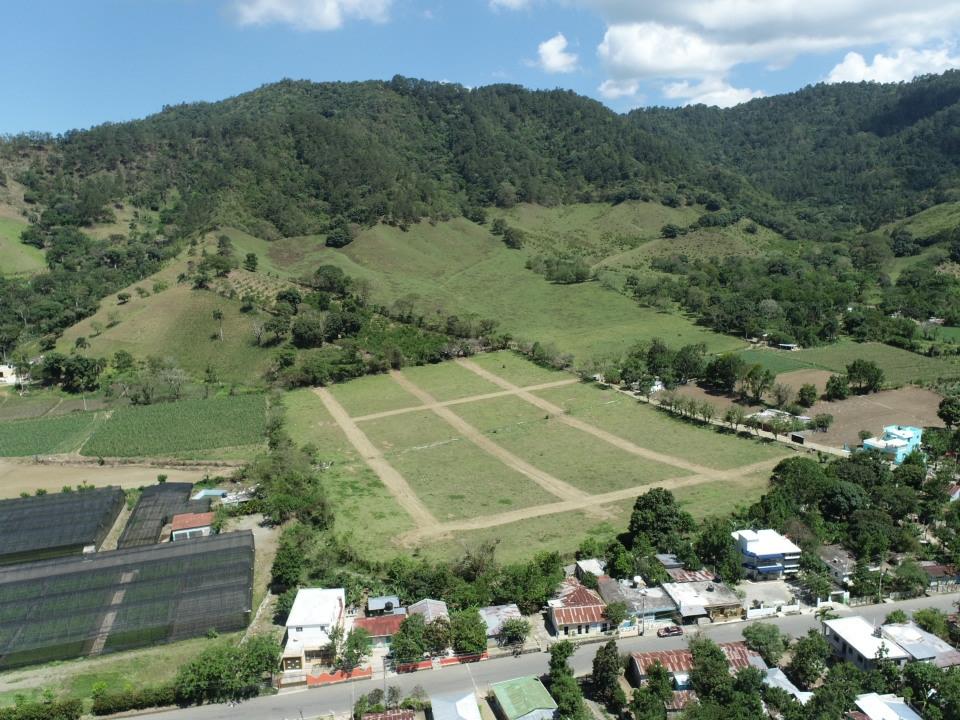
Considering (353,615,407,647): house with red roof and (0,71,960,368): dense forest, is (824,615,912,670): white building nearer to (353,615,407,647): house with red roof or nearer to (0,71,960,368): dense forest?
(353,615,407,647): house with red roof

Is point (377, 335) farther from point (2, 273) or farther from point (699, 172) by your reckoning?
point (699, 172)

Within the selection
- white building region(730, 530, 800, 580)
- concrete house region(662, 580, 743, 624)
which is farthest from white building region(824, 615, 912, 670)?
white building region(730, 530, 800, 580)

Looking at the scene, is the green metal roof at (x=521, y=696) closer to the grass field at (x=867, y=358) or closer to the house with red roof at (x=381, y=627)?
the house with red roof at (x=381, y=627)

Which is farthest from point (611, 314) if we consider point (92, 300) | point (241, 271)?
point (92, 300)

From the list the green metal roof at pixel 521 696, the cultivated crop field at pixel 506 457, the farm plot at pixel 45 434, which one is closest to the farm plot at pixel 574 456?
the cultivated crop field at pixel 506 457

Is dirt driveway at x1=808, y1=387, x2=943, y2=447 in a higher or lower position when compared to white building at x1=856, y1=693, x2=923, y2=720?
higher

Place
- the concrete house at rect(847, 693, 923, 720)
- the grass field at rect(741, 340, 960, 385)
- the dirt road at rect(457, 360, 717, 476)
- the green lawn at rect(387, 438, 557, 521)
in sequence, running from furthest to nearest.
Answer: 1. the grass field at rect(741, 340, 960, 385)
2. the dirt road at rect(457, 360, 717, 476)
3. the green lawn at rect(387, 438, 557, 521)
4. the concrete house at rect(847, 693, 923, 720)

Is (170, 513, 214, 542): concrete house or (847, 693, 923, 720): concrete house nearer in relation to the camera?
(847, 693, 923, 720): concrete house
